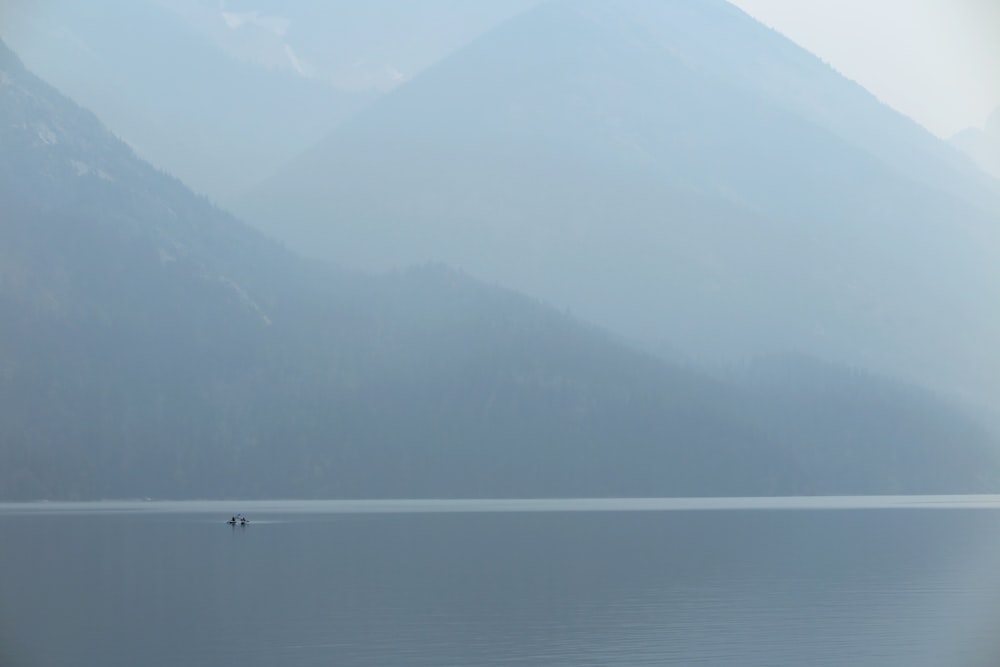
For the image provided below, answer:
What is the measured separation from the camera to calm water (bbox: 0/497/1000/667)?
3497 inches

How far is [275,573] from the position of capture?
444ft

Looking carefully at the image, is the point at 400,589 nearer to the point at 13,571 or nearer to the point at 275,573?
the point at 275,573

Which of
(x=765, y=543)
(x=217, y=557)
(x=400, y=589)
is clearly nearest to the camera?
(x=400, y=589)

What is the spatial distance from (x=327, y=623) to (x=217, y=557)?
54.4 meters

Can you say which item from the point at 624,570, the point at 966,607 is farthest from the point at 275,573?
the point at 966,607

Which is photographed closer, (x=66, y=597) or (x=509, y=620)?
(x=509, y=620)

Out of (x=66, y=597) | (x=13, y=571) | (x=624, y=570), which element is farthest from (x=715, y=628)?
(x=13, y=571)

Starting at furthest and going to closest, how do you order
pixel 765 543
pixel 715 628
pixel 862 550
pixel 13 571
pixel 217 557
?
pixel 765 543, pixel 862 550, pixel 217 557, pixel 13 571, pixel 715 628

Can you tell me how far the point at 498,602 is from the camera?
368 feet

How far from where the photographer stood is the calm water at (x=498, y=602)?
88.8 metres

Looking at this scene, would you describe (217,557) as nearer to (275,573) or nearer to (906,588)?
(275,573)

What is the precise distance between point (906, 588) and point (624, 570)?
87.6ft

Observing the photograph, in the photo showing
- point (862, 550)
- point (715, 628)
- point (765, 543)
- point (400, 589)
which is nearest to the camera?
point (715, 628)

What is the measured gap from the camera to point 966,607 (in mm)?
109500
